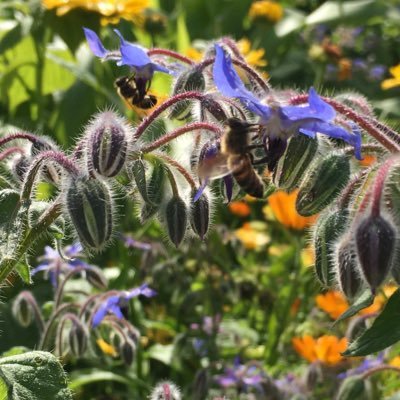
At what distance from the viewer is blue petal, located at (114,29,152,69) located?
1.14 m

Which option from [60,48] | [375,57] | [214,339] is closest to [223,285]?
[214,339]

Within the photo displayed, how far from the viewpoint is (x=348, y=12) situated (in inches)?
163

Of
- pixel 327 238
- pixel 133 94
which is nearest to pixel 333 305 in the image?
pixel 133 94

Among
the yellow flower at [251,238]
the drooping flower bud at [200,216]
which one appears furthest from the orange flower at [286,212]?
the drooping flower bud at [200,216]

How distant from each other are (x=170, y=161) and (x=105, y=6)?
162cm

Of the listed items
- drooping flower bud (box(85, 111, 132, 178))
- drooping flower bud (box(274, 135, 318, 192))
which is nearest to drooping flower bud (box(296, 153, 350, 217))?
drooping flower bud (box(274, 135, 318, 192))

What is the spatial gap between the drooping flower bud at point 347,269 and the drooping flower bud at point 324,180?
64mm

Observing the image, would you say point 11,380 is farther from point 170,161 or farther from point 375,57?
point 375,57

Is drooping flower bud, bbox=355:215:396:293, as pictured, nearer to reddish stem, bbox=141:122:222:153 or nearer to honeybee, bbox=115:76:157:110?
reddish stem, bbox=141:122:222:153

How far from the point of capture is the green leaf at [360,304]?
1.07 metres

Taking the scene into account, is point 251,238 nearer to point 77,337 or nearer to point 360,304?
point 77,337

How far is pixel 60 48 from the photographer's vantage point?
10.4 feet

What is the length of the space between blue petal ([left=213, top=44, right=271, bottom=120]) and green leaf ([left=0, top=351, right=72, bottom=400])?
422mm

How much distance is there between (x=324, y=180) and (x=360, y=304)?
0.20 m
